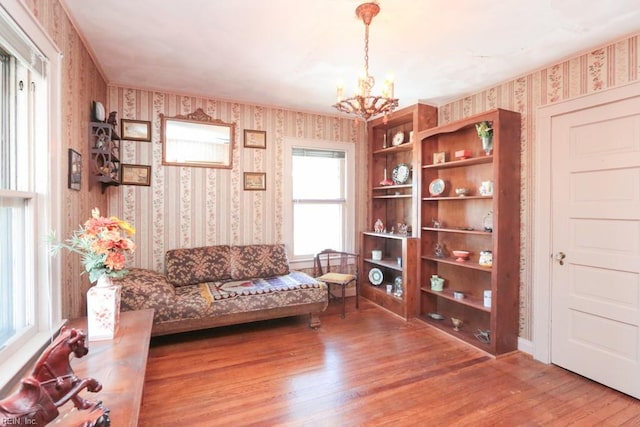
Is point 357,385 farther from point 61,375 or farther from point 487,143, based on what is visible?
point 487,143

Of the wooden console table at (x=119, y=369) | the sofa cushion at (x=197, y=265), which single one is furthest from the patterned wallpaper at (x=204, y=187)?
the wooden console table at (x=119, y=369)

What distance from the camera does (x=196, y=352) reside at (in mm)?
2867

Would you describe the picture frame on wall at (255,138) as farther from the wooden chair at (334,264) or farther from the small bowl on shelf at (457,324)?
the small bowl on shelf at (457,324)

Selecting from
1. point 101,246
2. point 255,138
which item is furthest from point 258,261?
point 101,246

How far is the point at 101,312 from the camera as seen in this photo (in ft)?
5.87

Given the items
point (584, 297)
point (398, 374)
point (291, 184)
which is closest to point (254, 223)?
point (291, 184)

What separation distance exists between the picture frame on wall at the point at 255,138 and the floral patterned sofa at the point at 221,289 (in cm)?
124

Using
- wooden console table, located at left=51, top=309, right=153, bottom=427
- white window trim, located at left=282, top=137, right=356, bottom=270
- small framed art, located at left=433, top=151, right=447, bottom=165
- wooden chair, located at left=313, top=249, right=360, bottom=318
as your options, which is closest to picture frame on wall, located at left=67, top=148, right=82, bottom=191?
wooden console table, located at left=51, top=309, right=153, bottom=427

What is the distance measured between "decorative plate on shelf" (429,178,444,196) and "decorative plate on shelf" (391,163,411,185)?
0.44m

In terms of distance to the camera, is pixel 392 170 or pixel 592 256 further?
pixel 392 170

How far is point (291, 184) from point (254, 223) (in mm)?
687

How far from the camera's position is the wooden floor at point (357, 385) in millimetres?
2016

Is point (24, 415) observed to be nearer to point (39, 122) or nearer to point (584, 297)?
point (39, 122)

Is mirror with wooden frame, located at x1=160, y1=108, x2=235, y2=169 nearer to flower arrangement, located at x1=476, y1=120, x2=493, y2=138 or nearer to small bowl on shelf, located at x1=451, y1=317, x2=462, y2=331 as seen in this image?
flower arrangement, located at x1=476, y1=120, x2=493, y2=138
